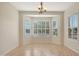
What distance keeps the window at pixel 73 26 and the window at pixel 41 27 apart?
0.42m

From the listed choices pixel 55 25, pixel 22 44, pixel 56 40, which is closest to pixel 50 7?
pixel 55 25

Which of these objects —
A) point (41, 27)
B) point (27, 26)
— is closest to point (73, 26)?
point (41, 27)

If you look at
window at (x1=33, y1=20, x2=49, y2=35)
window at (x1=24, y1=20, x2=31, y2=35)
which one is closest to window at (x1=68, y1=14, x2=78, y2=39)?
window at (x1=33, y1=20, x2=49, y2=35)

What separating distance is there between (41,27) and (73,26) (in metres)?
0.59

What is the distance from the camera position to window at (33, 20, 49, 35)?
2.31m

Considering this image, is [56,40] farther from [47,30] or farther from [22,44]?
[22,44]

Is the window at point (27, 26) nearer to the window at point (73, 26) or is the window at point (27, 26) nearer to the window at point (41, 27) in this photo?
the window at point (41, 27)

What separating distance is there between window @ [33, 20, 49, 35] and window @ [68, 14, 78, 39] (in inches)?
16.6

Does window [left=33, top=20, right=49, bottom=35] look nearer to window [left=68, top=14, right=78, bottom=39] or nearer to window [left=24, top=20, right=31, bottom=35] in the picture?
window [left=24, top=20, right=31, bottom=35]

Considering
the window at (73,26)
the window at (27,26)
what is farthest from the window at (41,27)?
the window at (73,26)

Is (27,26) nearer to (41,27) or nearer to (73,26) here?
(41,27)

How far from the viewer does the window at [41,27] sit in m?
2.31

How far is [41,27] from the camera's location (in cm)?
234

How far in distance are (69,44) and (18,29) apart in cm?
93
